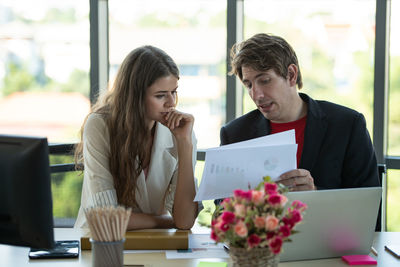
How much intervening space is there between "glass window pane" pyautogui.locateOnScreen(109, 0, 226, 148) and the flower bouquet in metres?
2.50

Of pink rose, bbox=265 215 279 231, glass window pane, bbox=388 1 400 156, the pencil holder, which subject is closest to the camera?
pink rose, bbox=265 215 279 231

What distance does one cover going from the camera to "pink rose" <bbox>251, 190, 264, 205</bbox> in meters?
1.36

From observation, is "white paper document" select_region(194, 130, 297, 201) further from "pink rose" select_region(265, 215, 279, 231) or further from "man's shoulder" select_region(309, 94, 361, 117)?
"man's shoulder" select_region(309, 94, 361, 117)

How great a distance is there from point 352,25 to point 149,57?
194 centimetres

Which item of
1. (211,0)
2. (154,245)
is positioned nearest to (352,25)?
(211,0)

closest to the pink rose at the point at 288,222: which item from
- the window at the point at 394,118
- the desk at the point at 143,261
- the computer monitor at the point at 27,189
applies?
the desk at the point at 143,261

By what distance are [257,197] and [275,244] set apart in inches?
4.8

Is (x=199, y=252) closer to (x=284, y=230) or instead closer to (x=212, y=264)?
(x=212, y=264)

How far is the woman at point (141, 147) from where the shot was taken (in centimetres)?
219

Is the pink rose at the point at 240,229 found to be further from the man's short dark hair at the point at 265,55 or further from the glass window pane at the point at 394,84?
the glass window pane at the point at 394,84

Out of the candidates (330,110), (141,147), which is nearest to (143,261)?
(141,147)

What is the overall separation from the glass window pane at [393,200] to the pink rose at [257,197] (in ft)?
8.28

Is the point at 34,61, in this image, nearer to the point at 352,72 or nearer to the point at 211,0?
Result: the point at 211,0

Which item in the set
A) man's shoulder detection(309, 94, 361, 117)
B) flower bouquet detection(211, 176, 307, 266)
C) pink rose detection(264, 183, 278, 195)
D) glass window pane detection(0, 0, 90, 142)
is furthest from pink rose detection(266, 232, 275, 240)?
glass window pane detection(0, 0, 90, 142)
